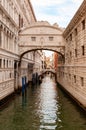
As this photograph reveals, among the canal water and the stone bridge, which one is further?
the stone bridge

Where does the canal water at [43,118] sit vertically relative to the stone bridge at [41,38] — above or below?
below

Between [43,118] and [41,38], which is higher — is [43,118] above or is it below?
below

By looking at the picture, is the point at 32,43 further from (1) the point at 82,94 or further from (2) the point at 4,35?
(1) the point at 82,94

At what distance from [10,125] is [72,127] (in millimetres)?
3137

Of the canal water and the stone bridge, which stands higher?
the stone bridge

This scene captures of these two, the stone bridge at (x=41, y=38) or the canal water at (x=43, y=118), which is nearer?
the canal water at (x=43, y=118)

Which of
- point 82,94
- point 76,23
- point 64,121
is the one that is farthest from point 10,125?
point 76,23

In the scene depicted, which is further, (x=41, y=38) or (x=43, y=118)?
(x=41, y=38)

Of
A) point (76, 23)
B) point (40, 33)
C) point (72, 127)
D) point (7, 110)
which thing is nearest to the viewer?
point (72, 127)

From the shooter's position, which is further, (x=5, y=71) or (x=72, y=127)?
(x=5, y=71)

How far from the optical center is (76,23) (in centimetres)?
2000

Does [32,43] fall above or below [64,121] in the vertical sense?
above

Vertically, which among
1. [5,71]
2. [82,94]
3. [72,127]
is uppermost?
[5,71]

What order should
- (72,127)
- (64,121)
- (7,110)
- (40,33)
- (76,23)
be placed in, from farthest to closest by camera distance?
(40,33) → (76,23) → (7,110) → (64,121) → (72,127)
